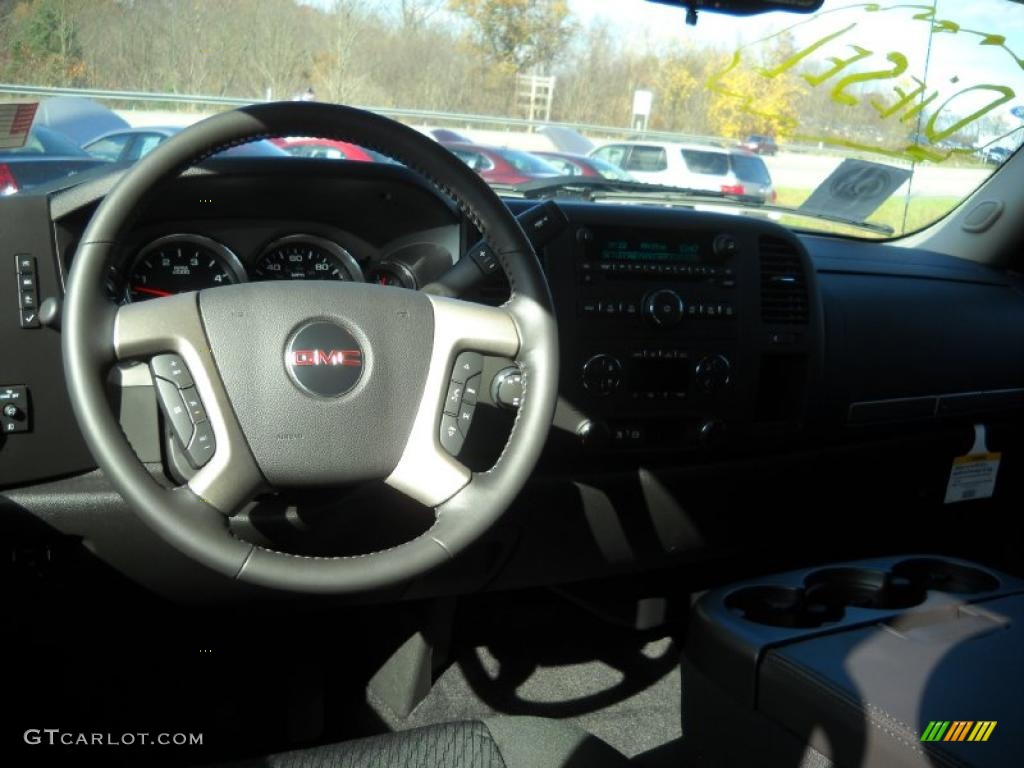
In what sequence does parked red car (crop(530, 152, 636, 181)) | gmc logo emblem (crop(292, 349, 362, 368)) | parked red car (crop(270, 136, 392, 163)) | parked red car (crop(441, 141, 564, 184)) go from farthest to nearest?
1. parked red car (crop(530, 152, 636, 181))
2. parked red car (crop(441, 141, 564, 184))
3. parked red car (crop(270, 136, 392, 163))
4. gmc logo emblem (crop(292, 349, 362, 368))

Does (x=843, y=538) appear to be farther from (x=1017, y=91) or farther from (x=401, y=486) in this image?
(x=401, y=486)

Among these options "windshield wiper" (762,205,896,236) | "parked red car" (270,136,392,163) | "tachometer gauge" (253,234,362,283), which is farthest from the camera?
"windshield wiper" (762,205,896,236)

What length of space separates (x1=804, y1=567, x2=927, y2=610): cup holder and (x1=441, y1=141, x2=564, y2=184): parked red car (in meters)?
1.12

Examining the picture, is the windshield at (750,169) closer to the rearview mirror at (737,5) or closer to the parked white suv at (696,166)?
the parked white suv at (696,166)

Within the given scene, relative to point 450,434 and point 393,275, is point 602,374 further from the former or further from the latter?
point 450,434

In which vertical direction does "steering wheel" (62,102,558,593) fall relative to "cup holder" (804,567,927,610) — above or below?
above

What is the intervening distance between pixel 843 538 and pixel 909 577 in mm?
812

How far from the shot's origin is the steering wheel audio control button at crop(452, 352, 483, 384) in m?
1.76

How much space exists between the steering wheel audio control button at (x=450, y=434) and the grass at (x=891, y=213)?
161 cm

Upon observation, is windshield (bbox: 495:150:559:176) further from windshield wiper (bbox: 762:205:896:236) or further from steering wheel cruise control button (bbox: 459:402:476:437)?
steering wheel cruise control button (bbox: 459:402:476:437)

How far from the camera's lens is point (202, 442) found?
1.66 meters

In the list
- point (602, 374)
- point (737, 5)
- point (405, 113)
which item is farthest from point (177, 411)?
point (737, 5)

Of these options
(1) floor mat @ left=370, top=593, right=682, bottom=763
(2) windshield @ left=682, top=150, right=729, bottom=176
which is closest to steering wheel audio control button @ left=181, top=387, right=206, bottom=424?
(1) floor mat @ left=370, top=593, right=682, bottom=763

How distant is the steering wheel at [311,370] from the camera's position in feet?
5.16
